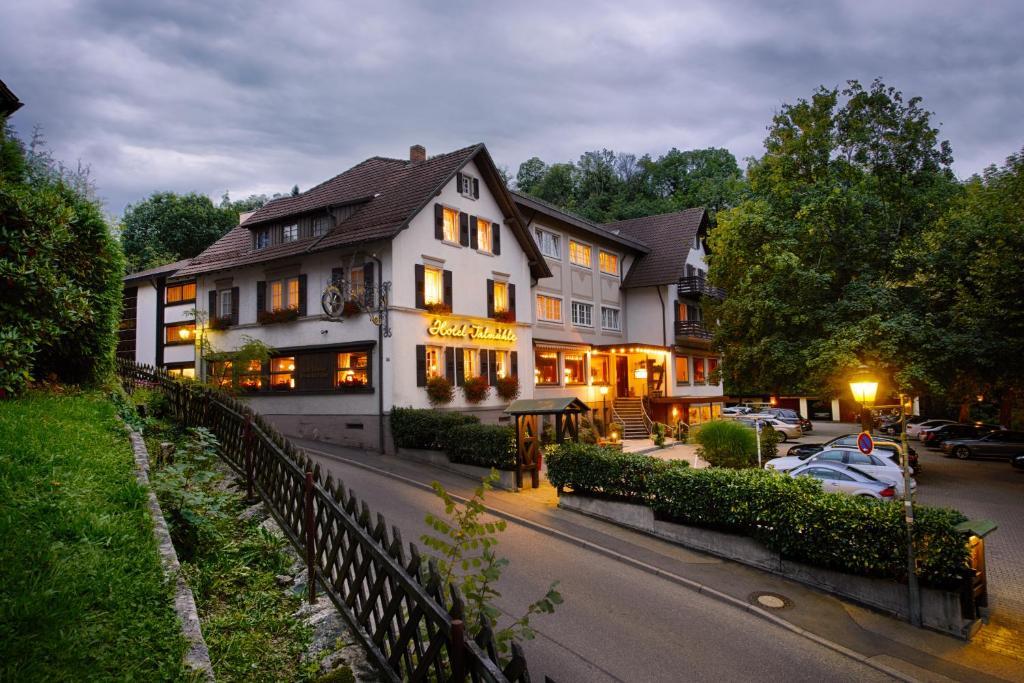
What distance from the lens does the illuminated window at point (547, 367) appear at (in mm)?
31984

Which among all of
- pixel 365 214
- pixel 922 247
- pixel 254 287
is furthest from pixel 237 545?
pixel 922 247

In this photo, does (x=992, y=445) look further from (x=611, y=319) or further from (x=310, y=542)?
(x=310, y=542)

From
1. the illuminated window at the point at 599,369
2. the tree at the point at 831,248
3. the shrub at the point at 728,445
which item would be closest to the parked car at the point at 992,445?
the tree at the point at 831,248

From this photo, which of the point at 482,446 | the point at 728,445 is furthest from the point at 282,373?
the point at 728,445

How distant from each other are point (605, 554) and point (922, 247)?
62.4 ft

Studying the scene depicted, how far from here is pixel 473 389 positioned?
1017 inches

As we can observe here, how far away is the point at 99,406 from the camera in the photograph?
9.88 metres

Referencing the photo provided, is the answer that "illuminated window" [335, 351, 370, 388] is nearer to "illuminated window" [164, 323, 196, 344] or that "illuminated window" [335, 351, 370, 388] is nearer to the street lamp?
"illuminated window" [164, 323, 196, 344]

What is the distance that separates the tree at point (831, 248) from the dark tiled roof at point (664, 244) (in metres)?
9.53

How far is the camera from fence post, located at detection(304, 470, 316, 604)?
22.5ft

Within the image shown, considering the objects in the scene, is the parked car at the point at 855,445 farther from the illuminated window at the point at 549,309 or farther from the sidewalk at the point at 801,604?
the illuminated window at the point at 549,309

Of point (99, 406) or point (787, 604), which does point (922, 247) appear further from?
point (99, 406)

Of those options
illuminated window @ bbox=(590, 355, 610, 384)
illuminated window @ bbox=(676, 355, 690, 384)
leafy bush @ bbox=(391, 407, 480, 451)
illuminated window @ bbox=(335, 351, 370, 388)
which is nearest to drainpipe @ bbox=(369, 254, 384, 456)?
leafy bush @ bbox=(391, 407, 480, 451)

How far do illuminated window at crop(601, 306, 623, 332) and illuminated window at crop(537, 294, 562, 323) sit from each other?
4663mm
